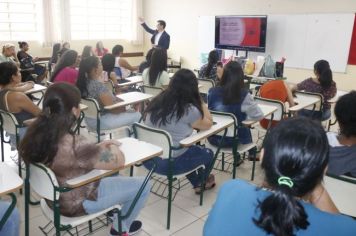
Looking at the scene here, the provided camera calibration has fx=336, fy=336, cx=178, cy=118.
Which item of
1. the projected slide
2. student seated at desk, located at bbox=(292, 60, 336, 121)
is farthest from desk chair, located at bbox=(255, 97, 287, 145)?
the projected slide

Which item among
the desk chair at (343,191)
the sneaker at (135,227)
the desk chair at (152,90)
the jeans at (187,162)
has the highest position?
the desk chair at (152,90)

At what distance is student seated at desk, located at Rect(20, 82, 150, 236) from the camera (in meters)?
1.75

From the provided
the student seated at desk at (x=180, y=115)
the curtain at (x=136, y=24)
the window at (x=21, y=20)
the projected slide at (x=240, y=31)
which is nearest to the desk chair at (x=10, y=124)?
the student seated at desk at (x=180, y=115)

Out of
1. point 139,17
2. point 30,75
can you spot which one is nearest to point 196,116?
point 30,75

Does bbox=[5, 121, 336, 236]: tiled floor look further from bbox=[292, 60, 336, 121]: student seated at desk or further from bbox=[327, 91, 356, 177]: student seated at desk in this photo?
bbox=[292, 60, 336, 121]: student seated at desk

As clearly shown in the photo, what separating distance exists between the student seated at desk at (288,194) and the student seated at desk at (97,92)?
8.85ft

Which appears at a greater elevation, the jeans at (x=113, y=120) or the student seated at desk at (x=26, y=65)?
the student seated at desk at (x=26, y=65)

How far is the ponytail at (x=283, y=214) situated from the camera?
0.97m

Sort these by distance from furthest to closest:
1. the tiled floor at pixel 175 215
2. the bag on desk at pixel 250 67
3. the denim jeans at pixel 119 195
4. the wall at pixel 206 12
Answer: the wall at pixel 206 12, the bag on desk at pixel 250 67, the tiled floor at pixel 175 215, the denim jeans at pixel 119 195

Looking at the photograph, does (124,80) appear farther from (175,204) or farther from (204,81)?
(175,204)

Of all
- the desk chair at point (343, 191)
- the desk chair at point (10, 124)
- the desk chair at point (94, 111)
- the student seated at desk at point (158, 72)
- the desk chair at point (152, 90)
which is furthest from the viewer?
the student seated at desk at point (158, 72)

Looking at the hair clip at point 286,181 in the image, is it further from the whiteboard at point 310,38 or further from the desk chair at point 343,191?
the whiteboard at point 310,38

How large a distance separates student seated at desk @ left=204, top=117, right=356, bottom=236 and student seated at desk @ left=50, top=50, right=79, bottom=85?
11.3ft

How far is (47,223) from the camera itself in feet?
8.44
